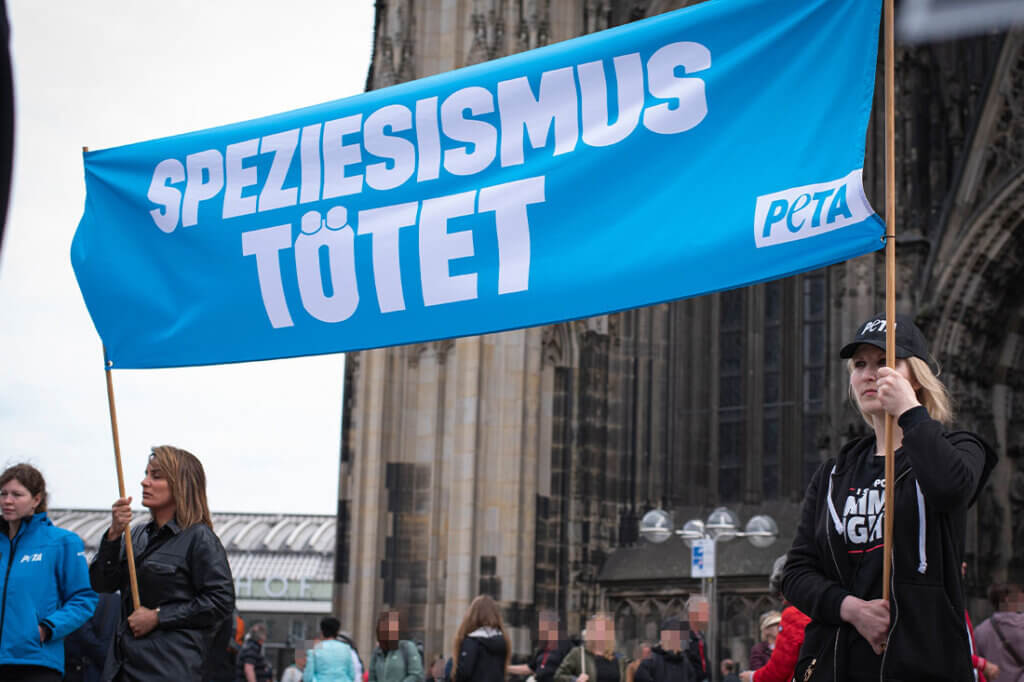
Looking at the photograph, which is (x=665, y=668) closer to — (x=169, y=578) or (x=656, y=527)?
(x=169, y=578)

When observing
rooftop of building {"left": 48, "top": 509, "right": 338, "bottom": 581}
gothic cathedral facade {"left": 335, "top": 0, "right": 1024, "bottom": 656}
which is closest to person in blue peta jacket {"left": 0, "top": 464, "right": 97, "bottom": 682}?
gothic cathedral facade {"left": 335, "top": 0, "right": 1024, "bottom": 656}

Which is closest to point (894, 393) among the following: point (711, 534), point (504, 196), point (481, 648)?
point (504, 196)

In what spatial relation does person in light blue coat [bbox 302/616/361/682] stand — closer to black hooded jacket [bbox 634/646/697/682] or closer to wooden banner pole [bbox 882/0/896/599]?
black hooded jacket [bbox 634/646/697/682]

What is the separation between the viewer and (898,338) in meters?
3.23

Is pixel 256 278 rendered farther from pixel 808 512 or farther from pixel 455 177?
pixel 808 512

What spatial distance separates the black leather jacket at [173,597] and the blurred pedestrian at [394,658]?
A: 14.0 feet

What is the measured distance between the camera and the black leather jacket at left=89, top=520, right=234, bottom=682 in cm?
457

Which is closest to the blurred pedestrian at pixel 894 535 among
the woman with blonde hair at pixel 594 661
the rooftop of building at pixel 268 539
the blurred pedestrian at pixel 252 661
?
the woman with blonde hair at pixel 594 661

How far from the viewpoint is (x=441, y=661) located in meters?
14.7

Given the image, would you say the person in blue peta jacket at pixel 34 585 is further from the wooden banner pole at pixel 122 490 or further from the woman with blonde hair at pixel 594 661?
the woman with blonde hair at pixel 594 661

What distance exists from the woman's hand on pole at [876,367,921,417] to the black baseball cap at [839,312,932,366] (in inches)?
6.1

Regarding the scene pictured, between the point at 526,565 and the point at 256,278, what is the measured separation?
11.6 meters

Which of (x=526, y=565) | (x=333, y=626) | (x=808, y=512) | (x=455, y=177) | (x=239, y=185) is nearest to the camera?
(x=808, y=512)

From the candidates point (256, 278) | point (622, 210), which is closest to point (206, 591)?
point (256, 278)
